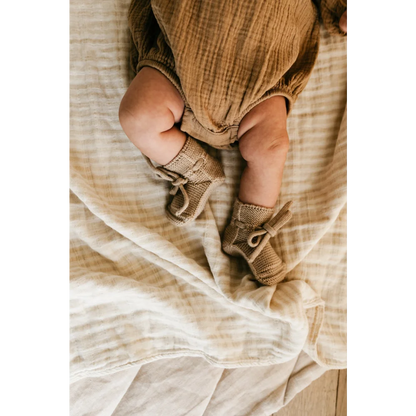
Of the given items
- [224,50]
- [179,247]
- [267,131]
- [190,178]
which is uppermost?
[224,50]

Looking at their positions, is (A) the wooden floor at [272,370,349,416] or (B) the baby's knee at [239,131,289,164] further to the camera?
(A) the wooden floor at [272,370,349,416]

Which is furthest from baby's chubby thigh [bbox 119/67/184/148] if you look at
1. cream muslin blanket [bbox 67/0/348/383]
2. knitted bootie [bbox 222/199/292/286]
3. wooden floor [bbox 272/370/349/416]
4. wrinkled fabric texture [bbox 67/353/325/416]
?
wooden floor [bbox 272/370/349/416]

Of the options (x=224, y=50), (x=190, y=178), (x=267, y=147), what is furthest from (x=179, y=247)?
(x=224, y=50)

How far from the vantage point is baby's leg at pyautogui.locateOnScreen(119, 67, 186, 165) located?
0.81 m

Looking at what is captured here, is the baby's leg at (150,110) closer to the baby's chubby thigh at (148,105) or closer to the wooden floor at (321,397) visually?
the baby's chubby thigh at (148,105)

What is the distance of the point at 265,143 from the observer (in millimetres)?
840

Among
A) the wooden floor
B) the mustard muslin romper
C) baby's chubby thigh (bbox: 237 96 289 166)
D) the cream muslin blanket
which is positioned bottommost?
the wooden floor

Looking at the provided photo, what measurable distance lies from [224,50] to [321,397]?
0.89 meters

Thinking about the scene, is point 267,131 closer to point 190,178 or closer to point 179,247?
point 190,178

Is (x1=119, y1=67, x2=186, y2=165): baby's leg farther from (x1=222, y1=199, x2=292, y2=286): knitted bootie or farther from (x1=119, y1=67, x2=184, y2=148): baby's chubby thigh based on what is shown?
(x1=222, y1=199, x2=292, y2=286): knitted bootie

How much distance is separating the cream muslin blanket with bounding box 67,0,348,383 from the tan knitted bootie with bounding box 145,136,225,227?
4 cm
